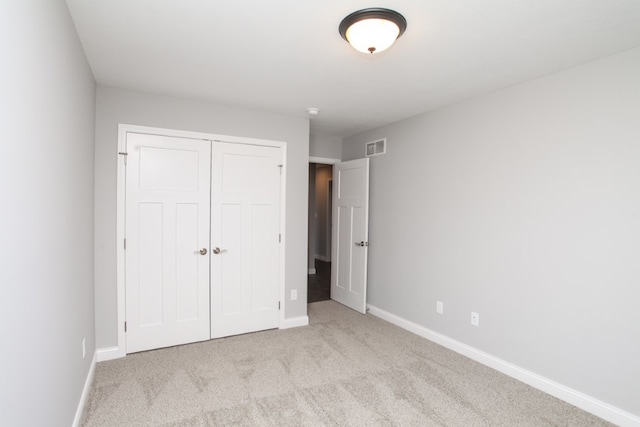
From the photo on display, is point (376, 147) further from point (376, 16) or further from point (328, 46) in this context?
point (376, 16)

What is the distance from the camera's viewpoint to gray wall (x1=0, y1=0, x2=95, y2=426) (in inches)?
42.9

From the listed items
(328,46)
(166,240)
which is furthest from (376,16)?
(166,240)

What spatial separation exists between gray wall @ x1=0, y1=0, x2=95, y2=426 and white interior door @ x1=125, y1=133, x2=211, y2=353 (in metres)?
0.76

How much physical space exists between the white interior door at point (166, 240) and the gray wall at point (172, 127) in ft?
0.44

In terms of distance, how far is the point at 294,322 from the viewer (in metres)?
3.85

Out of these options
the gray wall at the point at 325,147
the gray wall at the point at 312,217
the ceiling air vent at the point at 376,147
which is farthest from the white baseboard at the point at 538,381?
the gray wall at the point at 312,217

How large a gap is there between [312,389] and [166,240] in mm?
1931

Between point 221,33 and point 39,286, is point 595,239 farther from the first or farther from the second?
point 39,286

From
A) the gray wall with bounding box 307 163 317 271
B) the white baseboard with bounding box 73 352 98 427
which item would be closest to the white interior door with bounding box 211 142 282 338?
the white baseboard with bounding box 73 352 98 427

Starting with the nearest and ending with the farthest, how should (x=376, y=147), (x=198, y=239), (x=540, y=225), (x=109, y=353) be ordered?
(x=540, y=225), (x=109, y=353), (x=198, y=239), (x=376, y=147)

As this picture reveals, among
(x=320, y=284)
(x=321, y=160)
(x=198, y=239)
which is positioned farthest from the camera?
(x=320, y=284)

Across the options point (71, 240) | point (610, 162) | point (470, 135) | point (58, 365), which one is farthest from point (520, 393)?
point (71, 240)

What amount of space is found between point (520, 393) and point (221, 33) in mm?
3299

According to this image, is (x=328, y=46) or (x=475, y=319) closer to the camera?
(x=328, y=46)
